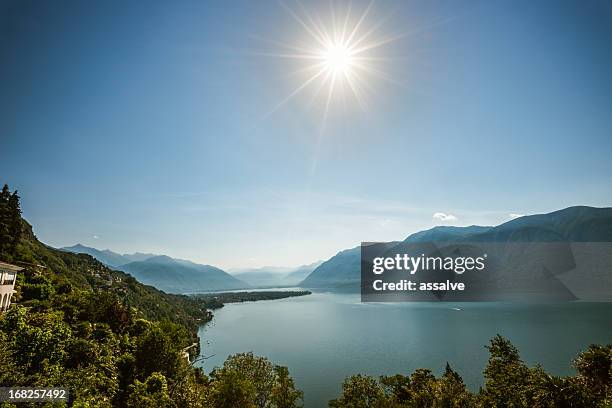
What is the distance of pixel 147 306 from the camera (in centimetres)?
9762

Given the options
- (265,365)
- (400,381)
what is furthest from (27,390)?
(400,381)

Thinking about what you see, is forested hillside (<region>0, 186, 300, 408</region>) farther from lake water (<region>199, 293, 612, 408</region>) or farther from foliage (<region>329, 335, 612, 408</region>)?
lake water (<region>199, 293, 612, 408</region>)

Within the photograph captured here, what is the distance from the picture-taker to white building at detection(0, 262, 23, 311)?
27703 millimetres

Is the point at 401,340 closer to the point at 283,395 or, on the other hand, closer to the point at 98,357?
the point at 283,395

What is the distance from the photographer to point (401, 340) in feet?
262

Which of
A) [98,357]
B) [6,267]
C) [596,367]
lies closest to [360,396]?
[596,367]

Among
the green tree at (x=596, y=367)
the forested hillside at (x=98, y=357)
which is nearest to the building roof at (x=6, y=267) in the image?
the forested hillside at (x=98, y=357)

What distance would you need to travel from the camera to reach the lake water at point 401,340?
55263 mm

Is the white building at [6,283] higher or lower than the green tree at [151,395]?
higher

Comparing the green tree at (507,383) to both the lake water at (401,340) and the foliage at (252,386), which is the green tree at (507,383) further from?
the lake water at (401,340)

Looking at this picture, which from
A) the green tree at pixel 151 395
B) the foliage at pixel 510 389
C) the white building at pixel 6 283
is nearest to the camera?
the foliage at pixel 510 389

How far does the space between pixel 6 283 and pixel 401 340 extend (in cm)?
7725

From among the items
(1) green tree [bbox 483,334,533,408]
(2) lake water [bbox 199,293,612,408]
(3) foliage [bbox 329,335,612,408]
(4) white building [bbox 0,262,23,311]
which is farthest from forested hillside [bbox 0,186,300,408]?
(2) lake water [bbox 199,293,612,408]

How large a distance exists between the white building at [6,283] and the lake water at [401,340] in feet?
116
